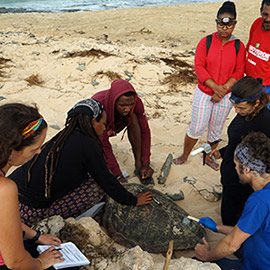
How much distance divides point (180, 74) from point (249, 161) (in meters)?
4.35

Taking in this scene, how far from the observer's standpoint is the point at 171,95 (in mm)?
5078

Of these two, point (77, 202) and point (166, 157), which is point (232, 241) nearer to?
point (77, 202)

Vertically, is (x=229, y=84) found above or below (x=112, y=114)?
above

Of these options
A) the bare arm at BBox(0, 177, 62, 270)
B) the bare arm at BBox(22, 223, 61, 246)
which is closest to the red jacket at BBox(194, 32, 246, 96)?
the bare arm at BBox(22, 223, 61, 246)

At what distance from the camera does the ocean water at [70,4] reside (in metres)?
17.5

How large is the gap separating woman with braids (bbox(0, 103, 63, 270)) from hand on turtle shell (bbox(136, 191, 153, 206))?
0.98 metres

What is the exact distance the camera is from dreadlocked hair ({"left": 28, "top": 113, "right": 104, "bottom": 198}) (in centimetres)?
198

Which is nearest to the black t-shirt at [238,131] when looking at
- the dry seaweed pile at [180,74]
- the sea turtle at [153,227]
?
the sea turtle at [153,227]

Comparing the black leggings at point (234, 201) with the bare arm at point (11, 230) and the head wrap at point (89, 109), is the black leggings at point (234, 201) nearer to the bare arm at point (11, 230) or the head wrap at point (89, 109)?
the head wrap at point (89, 109)

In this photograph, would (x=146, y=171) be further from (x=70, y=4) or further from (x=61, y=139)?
(x=70, y=4)

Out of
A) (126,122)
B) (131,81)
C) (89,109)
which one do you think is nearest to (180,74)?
(131,81)

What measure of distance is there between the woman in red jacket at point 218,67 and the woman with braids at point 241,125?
0.64 m

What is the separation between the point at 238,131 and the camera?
7.23ft

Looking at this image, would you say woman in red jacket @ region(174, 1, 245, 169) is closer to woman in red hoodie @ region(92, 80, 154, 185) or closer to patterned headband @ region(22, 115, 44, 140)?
woman in red hoodie @ region(92, 80, 154, 185)
